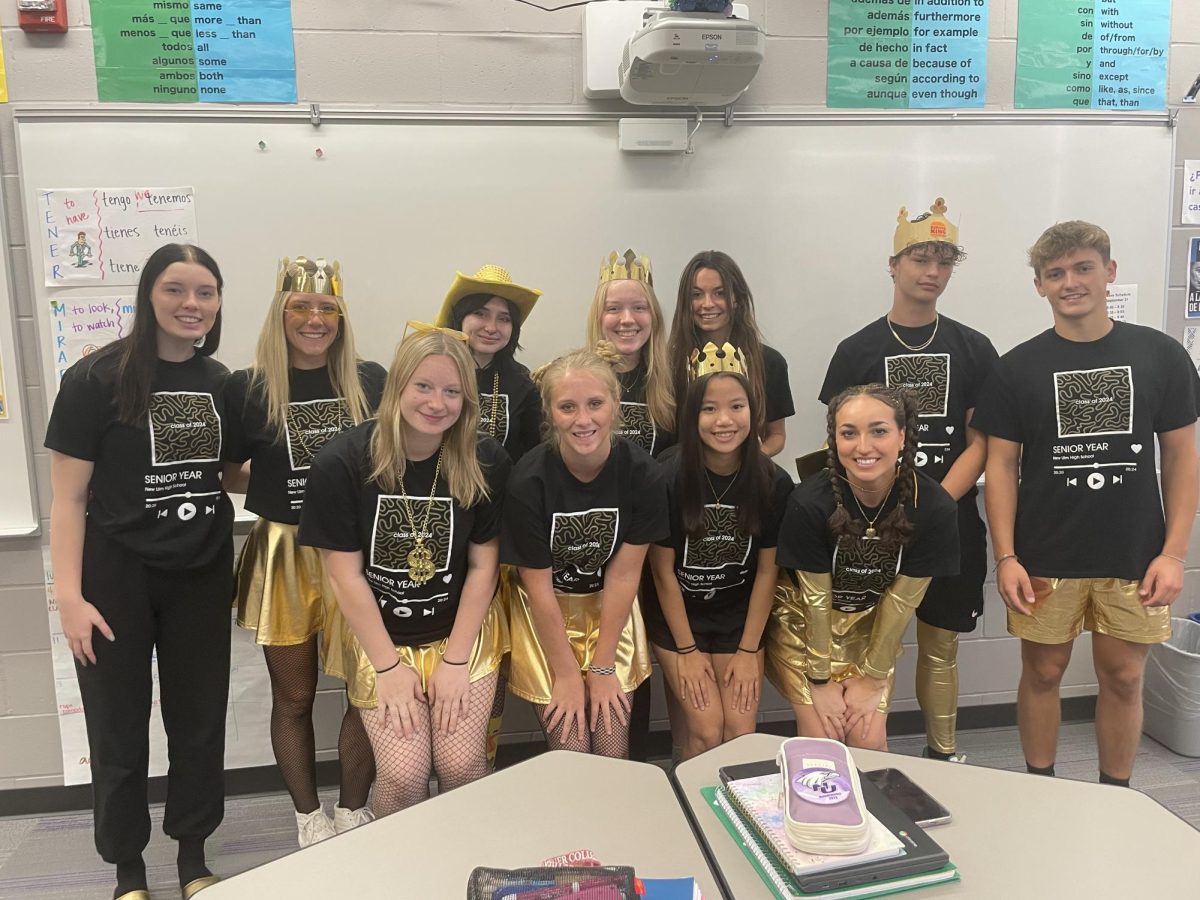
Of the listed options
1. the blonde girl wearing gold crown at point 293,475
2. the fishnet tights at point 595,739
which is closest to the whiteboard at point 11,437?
the blonde girl wearing gold crown at point 293,475

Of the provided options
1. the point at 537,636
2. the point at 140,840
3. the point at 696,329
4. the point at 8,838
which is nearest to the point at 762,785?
the point at 537,636

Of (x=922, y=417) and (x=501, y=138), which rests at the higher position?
(x=501, y=138)

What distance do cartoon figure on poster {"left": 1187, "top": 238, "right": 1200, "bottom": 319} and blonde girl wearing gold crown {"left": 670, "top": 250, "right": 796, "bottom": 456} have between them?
5.43 feet

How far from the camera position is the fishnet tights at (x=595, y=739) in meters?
2.01

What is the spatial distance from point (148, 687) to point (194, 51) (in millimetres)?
1779

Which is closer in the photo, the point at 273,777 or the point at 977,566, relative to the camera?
the point at 977,566

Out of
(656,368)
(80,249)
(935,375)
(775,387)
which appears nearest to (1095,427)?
(935,375)

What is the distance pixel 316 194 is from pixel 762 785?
82.3 inches

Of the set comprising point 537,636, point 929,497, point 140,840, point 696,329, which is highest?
point 696,329

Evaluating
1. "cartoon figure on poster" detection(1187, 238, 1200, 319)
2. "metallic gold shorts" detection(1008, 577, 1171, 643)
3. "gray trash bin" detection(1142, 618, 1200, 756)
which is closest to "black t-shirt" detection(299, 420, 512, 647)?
"metallic gold shorts" detection(1008, 577, 1171, 643)

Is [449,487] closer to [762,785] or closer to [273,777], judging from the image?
[762,785]

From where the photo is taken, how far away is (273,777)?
107 inches

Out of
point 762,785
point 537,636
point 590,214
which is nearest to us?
point 762,785

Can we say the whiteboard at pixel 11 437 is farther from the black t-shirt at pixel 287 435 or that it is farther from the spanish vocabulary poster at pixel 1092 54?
the spanish vocabulary poster at pixel 1092 54
